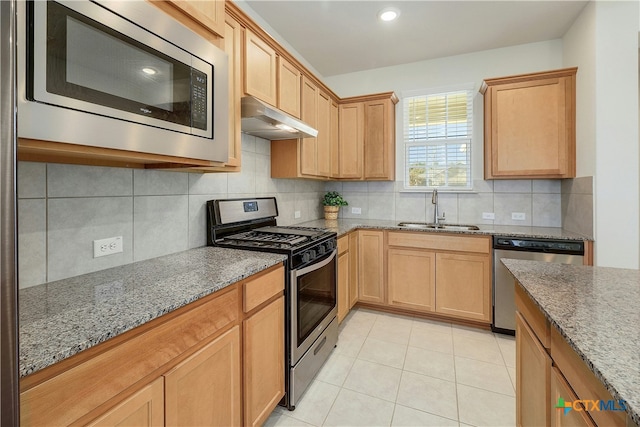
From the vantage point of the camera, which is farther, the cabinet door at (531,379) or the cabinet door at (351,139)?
the cabinet door at (351,139)

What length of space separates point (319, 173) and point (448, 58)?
2.06 m

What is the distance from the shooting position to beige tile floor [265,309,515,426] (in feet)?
→ 5.57

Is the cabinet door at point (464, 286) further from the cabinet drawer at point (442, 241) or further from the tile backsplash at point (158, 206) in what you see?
the tile backsplash at point (158, 206)

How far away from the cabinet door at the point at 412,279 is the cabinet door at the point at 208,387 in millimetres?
2047

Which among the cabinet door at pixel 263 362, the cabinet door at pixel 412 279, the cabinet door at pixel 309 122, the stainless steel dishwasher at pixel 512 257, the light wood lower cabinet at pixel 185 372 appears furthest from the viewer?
the cabinet door at pixel 412 279

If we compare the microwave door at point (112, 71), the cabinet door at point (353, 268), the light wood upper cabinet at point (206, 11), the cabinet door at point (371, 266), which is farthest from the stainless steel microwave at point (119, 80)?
the cabinet door at point (371, 266)

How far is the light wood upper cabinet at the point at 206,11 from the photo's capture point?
1.29m

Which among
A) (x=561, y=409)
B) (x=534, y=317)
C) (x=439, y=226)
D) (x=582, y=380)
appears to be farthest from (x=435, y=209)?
(x=582, y=380)

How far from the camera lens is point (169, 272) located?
4.48 feet

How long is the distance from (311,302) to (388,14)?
247 cm

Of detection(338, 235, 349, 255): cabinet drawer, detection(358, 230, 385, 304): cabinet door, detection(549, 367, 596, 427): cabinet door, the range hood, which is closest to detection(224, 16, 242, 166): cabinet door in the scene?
the range hood

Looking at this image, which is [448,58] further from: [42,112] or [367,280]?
[42,112]

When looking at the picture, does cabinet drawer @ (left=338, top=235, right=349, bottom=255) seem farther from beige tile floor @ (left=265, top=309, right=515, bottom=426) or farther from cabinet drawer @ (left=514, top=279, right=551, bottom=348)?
cabinet drawer @ (left=514, top=279, right=551, bottom=348)

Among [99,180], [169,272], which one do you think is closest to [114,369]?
[169,272]
